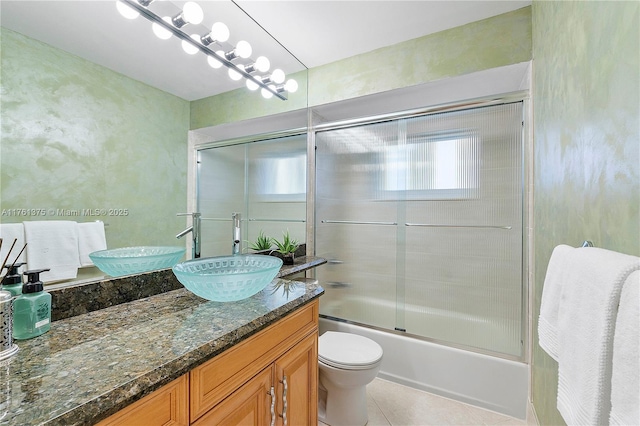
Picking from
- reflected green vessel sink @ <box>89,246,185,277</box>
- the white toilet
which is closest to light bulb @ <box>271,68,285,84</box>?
reflected green vessel sink @ <box>89,246,185,277</box>

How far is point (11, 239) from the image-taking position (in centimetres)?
A: 81

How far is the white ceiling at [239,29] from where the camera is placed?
92cm

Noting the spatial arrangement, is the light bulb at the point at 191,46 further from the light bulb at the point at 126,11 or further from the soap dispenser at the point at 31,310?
the soap dispenser at the point at 31,310

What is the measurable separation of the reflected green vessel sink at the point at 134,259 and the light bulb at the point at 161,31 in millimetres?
978

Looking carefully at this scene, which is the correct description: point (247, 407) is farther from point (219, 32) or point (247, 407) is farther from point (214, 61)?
point (219, 32)

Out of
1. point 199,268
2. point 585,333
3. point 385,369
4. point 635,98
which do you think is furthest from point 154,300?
point 385,369

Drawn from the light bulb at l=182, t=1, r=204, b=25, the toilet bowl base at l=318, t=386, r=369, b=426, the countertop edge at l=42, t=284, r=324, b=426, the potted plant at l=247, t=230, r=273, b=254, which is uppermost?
the light bulb at l=182, t=1, r=204, b=25

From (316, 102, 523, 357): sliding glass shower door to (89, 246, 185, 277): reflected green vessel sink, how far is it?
143 cm

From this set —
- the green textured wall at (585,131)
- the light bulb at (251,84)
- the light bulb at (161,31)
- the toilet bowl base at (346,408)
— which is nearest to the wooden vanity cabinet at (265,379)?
the toilet bowl base at (346,408)

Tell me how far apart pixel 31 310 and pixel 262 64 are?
1.82m

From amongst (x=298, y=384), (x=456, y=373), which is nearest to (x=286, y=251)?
A: (x=298, y=384)

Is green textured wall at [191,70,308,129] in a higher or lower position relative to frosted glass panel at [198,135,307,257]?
higher

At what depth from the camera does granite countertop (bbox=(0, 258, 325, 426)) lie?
1.61 feet

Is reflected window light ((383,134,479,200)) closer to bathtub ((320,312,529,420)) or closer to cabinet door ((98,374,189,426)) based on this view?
bathtub ((320,312,529,420))
